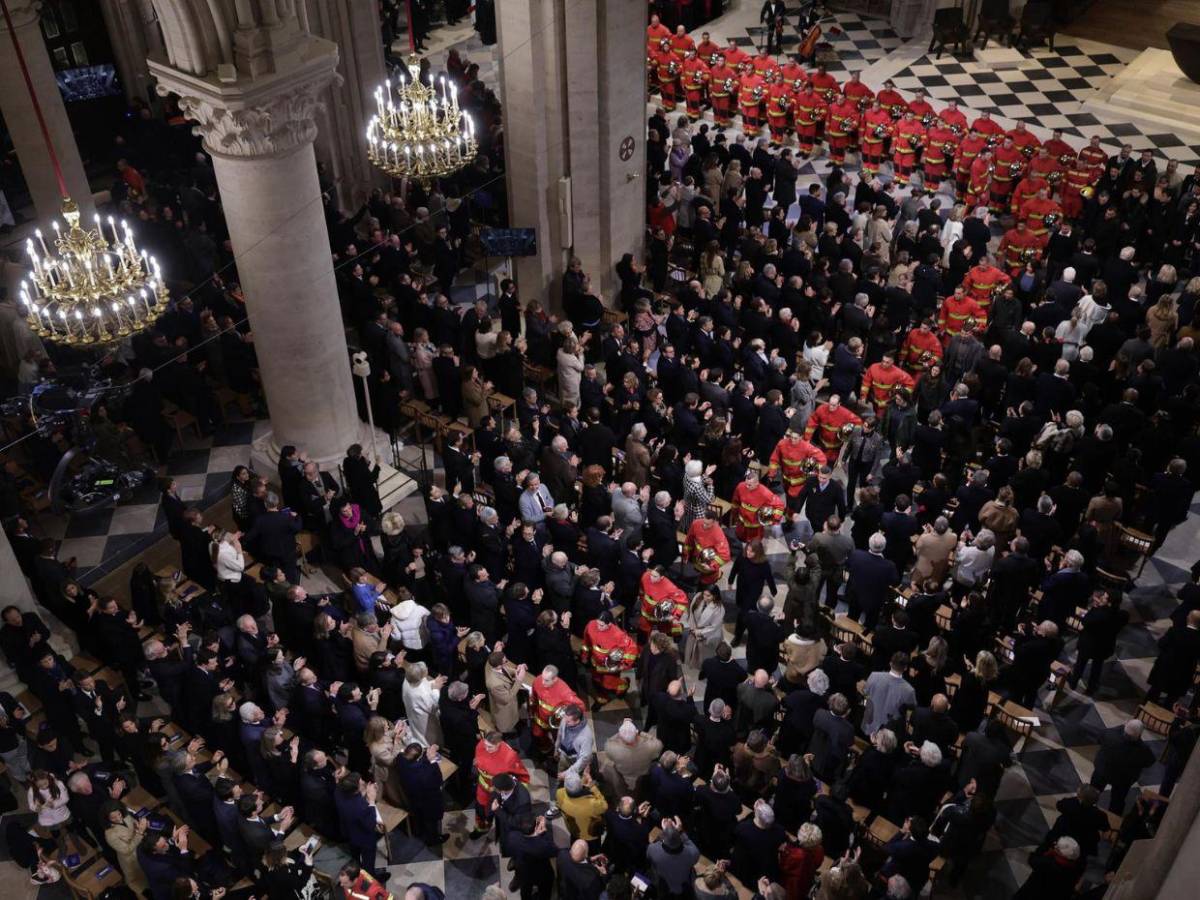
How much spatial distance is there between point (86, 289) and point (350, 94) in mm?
9016

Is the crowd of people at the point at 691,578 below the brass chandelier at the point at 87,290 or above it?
below

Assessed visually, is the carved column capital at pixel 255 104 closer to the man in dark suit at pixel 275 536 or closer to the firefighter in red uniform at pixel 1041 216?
the man in dark suit at pixel 275 536

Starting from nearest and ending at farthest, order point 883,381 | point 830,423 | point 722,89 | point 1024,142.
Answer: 1. point 830,423
2. point 883,381
3. point 1024,142
4. point 722,89

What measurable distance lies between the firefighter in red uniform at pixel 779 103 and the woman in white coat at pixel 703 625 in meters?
11.5

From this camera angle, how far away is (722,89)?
21.5m

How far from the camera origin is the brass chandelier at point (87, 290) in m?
10.0

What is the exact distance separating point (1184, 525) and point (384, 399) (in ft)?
29.4

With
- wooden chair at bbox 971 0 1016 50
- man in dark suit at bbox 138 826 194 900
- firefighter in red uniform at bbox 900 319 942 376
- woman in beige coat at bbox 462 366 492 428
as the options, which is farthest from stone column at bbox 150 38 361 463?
wooden chair at bbox 971 0 1016 50

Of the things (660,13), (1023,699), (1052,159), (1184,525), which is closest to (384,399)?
(1023,699)

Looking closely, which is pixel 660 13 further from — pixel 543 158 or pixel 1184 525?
pixel 1184 525

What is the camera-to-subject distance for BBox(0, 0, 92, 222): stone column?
15500 millimetres

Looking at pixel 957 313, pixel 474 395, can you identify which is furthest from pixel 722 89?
pixel 474 395

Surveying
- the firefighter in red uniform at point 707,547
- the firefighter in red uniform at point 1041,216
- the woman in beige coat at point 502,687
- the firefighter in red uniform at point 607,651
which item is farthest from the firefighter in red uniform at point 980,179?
the woman in beige coat at point 502,687

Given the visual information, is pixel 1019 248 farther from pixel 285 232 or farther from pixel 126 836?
pixel 126 836
